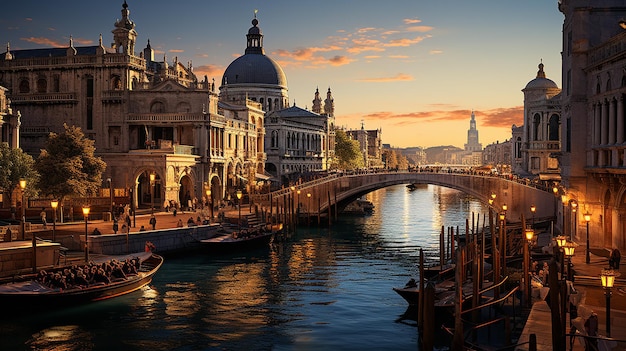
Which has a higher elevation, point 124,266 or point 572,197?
point 572,197

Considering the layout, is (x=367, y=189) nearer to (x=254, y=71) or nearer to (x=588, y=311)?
(x=588, y=311)

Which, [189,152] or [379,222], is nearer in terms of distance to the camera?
[189,152]

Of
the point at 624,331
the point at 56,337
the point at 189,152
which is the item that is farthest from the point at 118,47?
the point at 624,331

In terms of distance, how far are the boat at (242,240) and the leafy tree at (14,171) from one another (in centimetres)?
1349

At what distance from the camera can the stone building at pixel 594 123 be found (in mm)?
35656

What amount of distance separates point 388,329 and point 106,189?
36.7 m

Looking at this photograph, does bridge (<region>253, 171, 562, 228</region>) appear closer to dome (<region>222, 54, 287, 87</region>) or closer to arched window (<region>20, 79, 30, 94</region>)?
arched window (<region>20, 79, 30, 94</region>)

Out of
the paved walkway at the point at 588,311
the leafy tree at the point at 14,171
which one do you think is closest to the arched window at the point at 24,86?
the leafy tree at the point at 14,171

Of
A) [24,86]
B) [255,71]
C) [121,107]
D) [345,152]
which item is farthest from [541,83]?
[345,152]

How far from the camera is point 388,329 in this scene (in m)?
30.2

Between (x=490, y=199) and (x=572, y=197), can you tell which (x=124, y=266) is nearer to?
(x=572, y=197)

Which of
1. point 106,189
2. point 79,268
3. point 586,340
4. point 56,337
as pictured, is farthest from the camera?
point 106,189

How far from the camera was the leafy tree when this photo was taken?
169 feet

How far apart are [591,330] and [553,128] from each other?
67.2 meters
